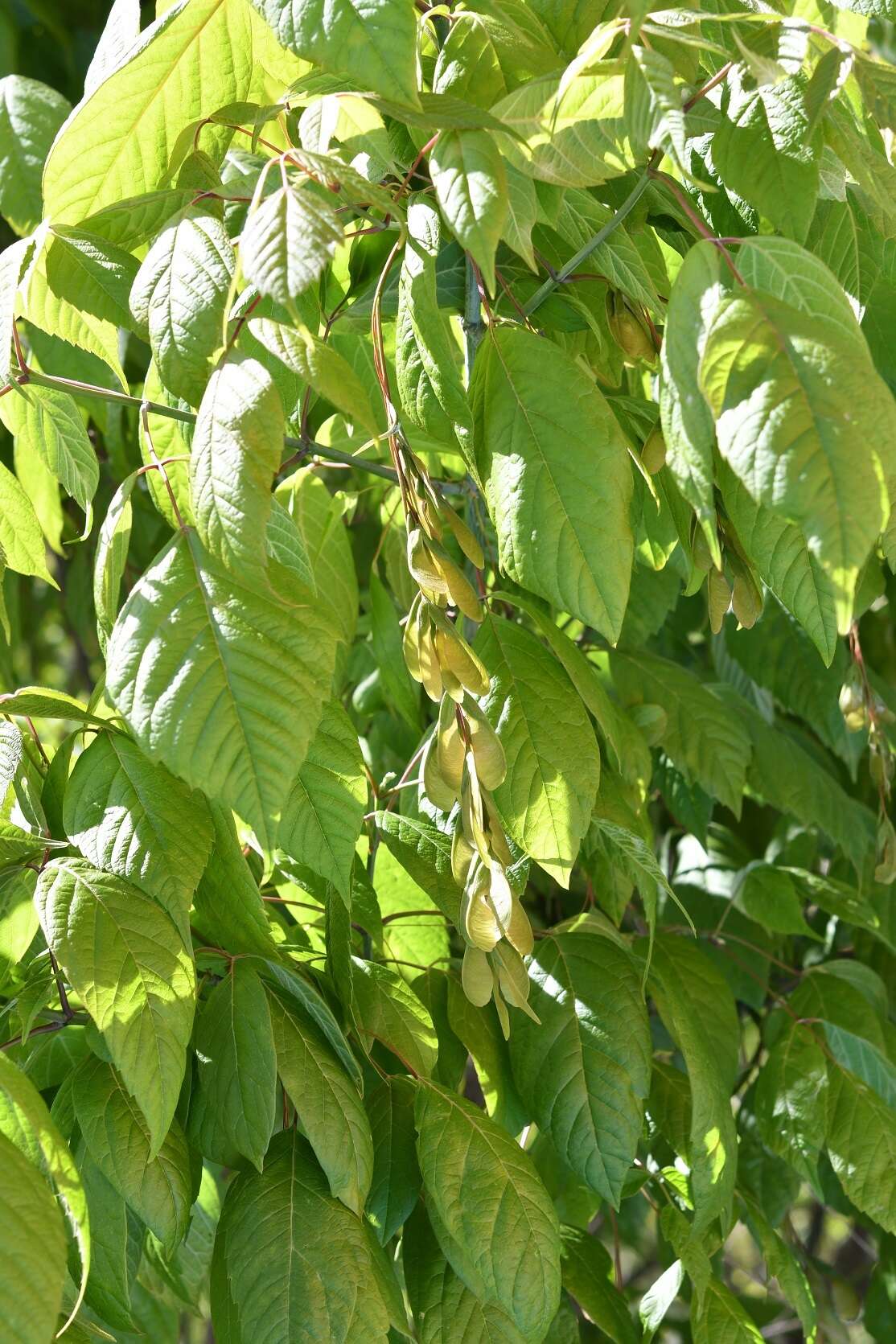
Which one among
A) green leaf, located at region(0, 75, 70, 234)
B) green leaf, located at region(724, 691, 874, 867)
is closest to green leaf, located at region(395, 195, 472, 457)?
green leaf, located at region(0, 75, 70, 234)

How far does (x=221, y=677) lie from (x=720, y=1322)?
58cm

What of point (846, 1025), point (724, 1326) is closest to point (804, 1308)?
point (724, 1326)

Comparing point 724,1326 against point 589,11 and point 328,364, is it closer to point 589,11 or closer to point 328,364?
point 328,364

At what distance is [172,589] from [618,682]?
644 mm

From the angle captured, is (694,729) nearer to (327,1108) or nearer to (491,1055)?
(491,1055)

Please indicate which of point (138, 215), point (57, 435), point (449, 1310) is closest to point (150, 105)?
point (138, 215)

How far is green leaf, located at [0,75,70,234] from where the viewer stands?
102cm

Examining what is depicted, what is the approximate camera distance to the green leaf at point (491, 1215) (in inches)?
24.1

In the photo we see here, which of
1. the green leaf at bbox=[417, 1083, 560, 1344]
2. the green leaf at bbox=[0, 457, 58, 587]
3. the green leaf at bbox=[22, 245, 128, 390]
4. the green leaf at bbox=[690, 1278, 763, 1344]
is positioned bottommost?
the green leaf at bbox=[690, 1278, 763, 1344]

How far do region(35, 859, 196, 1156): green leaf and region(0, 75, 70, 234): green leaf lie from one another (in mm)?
659

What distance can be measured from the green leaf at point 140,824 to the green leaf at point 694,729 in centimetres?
59

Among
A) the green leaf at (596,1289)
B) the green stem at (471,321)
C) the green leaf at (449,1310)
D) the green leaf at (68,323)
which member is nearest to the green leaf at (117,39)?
the green leaf at (68,323)

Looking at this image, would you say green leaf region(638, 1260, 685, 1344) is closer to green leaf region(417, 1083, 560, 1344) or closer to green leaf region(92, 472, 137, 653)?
green leaf region(417, 1083, 560, 1344)

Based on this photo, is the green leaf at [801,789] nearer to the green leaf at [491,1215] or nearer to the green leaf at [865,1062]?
the green leaf at [865,1062]
